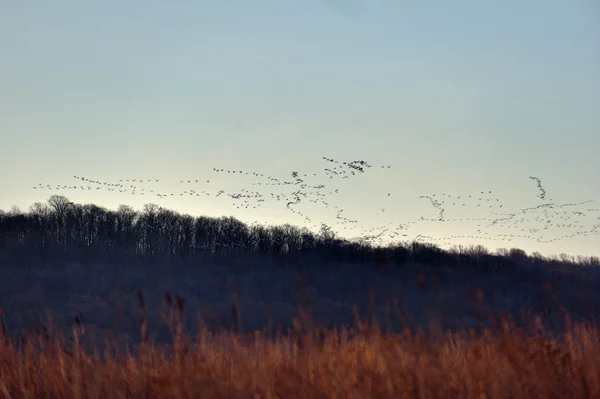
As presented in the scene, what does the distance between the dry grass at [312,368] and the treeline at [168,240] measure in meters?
73.8

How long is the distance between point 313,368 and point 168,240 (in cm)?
8013

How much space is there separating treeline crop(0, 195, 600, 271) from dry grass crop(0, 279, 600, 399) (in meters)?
73.8

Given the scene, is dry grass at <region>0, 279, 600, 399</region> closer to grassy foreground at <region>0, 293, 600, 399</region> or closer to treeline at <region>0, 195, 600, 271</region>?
grassy foreground at <region>0, 293, 600, 399</region>

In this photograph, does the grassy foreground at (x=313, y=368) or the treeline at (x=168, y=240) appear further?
the treeline at (x=168, y=240)

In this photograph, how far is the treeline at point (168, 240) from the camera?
80875mm

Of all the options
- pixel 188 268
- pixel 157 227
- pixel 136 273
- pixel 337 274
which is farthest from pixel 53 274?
pixel 337 274

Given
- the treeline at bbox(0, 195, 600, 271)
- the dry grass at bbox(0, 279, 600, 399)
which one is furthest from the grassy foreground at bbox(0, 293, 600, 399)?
the treeline at bbox(0, 195, 600, 271)

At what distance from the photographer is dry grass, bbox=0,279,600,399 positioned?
4.93m

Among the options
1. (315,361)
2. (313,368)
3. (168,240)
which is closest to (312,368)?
(313,368)

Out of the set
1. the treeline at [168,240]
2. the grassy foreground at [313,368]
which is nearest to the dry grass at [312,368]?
the grassy foreground at [313,368]

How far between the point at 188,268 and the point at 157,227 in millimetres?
12404

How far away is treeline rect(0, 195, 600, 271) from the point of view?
80.9 m

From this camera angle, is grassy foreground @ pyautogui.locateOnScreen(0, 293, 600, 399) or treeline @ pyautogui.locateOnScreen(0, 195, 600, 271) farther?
treeline @ pyautogui.locateOnScreen(0, 195, 600, 271)

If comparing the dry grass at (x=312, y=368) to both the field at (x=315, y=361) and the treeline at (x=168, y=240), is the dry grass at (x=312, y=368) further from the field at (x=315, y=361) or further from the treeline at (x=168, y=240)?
the treeline at (x=168, y=240)
